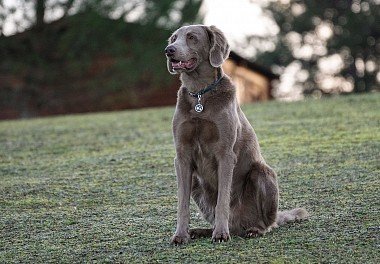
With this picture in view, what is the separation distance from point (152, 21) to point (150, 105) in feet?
13.0

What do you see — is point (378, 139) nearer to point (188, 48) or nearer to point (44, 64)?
point (188, 48)

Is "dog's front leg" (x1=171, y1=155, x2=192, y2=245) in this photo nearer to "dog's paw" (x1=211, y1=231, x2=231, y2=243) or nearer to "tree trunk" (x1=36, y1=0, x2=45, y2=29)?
"dog's paw" (x1=211, y1=231, x2=231, y2=243)

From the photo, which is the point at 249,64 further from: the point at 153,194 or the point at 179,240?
the point at 179,240

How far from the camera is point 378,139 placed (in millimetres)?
10430

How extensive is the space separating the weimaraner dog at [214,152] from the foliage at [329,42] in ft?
127

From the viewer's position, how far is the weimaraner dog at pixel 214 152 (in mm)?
5480

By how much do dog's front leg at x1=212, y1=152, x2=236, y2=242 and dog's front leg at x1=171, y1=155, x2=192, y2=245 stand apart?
227 millimetres

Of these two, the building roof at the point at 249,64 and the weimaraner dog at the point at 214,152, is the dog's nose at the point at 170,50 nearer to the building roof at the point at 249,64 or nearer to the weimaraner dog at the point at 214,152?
the weimaraner dog at the point at 214,152

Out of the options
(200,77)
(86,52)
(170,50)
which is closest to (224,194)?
(200,77)

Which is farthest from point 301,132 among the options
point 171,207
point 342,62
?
point 342,62

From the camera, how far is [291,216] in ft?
20.1

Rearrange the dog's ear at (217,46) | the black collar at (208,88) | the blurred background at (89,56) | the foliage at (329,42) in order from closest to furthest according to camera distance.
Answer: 1. the black collar at (208,88)
2. the dog's ear at (217,46)
3. the blurred background at (89,56)
4. the foliage at (329,42)

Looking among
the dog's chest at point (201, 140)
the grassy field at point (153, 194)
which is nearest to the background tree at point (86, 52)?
the grassy field at point (153, 194)

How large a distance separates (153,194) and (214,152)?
2.33 meters
